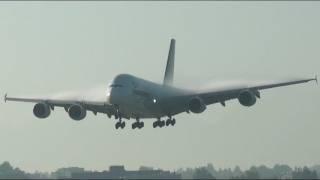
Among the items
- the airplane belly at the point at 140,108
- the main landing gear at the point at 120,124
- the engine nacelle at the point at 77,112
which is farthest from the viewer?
the engine nacelle at the point at 77,112

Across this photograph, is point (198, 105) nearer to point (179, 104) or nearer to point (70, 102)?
point (179, 104)

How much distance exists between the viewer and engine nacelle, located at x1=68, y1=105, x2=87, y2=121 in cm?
13150

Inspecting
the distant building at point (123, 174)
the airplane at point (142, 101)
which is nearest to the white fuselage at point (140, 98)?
the airplane at point (142, 101)

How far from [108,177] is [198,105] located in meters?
55.7

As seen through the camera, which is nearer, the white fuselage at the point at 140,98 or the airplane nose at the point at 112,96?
the airplane nose at the point at 112,96

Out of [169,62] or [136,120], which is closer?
[136,120]

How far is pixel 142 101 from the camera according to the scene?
412 ft

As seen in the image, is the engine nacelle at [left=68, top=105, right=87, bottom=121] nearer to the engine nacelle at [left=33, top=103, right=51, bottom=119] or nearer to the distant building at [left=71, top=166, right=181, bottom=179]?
the engine nacelle at [left=33, top=103, right=51, bottom=119]

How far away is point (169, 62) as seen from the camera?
160 m

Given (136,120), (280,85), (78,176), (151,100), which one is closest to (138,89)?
(151,100)

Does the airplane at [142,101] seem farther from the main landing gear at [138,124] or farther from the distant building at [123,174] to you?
the distant building at [123,174]

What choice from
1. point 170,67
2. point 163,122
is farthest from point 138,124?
point 170,67

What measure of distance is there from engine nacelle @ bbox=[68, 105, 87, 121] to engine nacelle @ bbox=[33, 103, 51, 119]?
4220 mm

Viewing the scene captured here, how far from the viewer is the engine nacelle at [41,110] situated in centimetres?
13425
